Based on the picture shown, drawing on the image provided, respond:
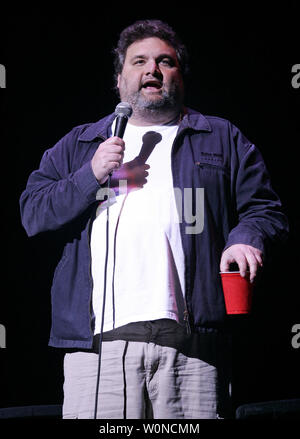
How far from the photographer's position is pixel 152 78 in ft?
7.11

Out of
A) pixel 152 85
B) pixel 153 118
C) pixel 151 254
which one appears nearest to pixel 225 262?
pixel 151 254

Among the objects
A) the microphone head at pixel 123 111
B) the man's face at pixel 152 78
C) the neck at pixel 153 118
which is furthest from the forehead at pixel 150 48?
the microphone head at pixel 123 111

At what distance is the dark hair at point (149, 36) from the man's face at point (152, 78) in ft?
0.13

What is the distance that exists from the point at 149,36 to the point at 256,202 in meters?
0.83

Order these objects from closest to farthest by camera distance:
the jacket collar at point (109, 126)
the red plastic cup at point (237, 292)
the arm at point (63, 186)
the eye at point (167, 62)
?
the red plastic cup at point (237, 292) → the arm at point (63, 186) → the jacket collar at point (109, 126) → the eye at point (167, 62)

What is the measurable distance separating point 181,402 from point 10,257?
1.17 meters

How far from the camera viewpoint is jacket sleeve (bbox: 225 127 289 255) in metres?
1.89

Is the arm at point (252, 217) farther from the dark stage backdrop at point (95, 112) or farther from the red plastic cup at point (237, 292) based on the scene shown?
the dark stage backdrop at point (95, 112)

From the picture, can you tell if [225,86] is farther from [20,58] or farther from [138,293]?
[138,293]

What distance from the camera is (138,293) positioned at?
70.6 inches

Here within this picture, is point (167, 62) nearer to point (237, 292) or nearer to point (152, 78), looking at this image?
point (152, 78)

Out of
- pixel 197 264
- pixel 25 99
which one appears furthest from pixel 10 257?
pixel 197 264

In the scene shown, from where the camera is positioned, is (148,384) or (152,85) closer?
(148,384)

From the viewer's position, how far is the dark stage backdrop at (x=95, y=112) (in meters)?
2.58
